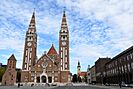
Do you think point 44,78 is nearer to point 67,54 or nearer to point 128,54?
point 67,54

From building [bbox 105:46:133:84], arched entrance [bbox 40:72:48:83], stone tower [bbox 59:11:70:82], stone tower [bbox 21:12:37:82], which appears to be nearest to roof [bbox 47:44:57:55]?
stone tower [bbox 21:12:37:82]

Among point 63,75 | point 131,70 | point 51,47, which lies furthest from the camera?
point 51,47

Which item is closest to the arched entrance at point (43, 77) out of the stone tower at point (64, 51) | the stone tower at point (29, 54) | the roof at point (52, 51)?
the stone tower at point (29, 54)

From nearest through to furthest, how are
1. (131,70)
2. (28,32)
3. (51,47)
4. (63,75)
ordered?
(131,70) → (63,75) → (28,32) → (51,47)

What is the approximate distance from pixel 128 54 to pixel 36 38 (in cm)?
5154

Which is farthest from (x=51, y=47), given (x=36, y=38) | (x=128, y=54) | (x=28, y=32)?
(x=128, y=54)

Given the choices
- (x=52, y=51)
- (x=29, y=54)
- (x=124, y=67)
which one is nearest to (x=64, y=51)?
(x=29, y=54)

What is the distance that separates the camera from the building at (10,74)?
271 feet

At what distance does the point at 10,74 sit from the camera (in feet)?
274

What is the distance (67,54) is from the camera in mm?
88625

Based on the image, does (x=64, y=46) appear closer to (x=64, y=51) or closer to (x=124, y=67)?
(x=64, y=51)

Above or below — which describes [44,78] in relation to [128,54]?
below

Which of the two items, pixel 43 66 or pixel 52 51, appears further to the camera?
pixel 52 51

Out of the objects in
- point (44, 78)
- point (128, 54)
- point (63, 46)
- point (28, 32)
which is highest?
point (28, 32)
